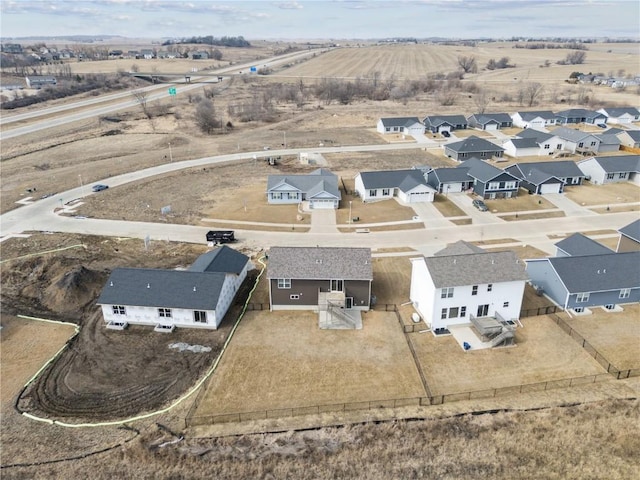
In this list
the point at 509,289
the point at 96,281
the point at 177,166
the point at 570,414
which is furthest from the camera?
the point at 177,166

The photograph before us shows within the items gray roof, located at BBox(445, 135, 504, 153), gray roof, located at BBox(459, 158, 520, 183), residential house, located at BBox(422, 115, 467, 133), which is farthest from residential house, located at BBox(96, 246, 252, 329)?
residential house, located at BBox(422, 115, 467, 133)

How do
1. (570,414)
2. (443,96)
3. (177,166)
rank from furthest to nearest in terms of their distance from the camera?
(443,96)
(177,166)
(570,414)

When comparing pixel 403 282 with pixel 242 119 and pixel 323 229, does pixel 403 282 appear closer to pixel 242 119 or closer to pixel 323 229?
pixel 323 229

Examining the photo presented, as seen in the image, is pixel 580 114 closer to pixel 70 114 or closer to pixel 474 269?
pixel 474 269

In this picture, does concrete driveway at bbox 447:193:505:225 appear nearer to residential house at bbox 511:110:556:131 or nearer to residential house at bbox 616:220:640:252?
residential house at bbox 616:220:640:252

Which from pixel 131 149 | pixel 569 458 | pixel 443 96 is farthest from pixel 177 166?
pixel 443 96

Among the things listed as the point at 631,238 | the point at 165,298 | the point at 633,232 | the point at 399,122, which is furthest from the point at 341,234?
the point at 399,122
